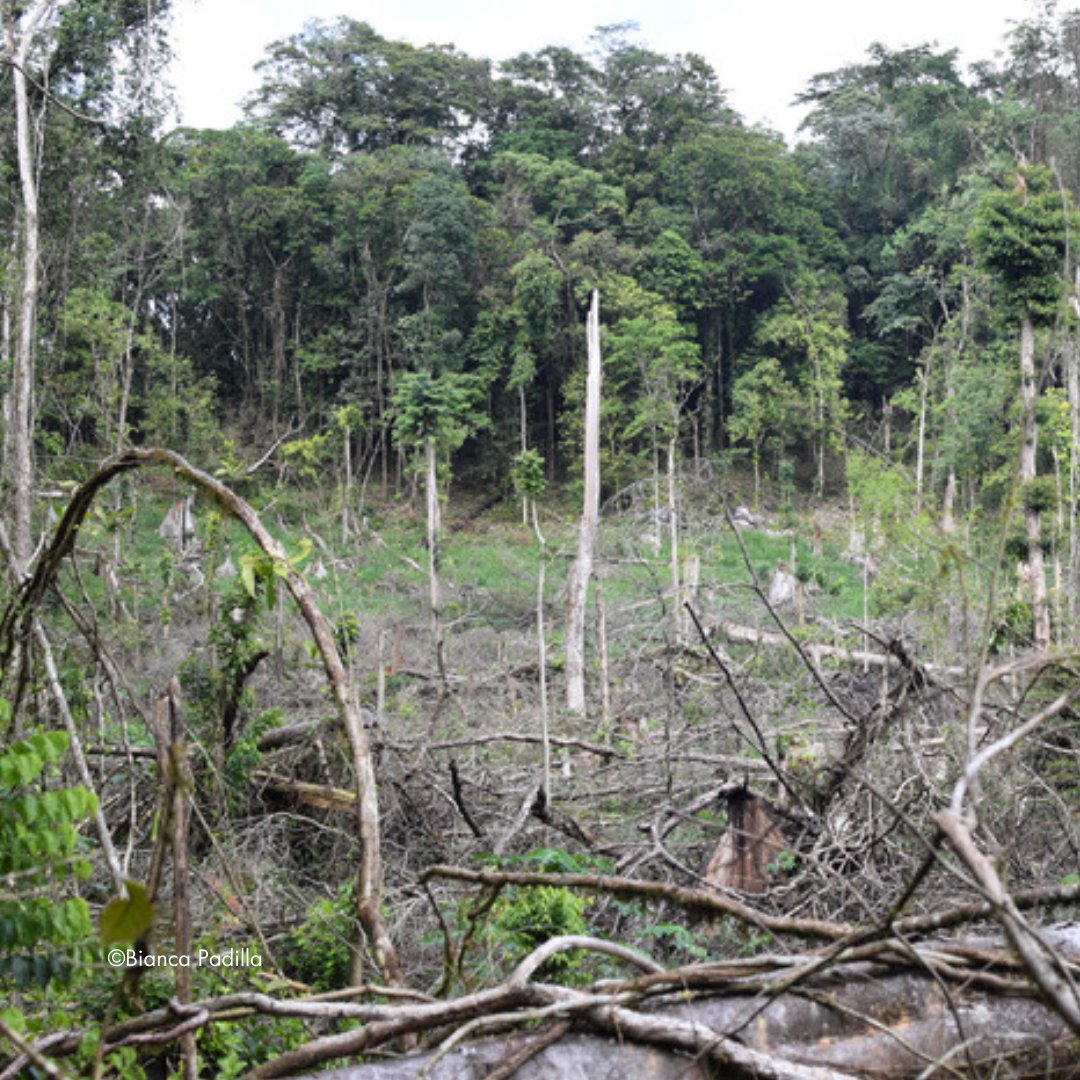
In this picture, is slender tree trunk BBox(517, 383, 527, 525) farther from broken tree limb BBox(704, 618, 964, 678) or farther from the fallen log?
the fallen log

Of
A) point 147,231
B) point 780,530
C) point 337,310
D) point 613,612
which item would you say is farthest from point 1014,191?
point 337,310

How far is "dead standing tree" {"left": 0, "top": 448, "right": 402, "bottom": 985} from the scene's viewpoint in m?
1.98

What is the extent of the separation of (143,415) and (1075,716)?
26951 millimetres

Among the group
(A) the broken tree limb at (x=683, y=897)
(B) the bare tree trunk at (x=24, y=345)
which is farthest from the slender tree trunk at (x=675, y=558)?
(B) the bare tree trunk at (x=24, y=345)

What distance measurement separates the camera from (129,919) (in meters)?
1.16

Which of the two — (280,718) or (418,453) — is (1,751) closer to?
(280,718)

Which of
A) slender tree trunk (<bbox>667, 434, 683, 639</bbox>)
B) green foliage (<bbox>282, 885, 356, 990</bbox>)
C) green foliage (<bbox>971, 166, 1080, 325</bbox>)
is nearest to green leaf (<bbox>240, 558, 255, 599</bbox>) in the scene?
green foliage (<bbox>282, 885, 356, 990</bbox>)

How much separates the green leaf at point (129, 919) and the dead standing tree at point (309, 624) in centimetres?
79

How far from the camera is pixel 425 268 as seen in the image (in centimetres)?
2923

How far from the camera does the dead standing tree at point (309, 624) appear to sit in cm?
198

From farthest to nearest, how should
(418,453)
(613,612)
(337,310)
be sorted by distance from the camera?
(337,310) → (418,453) → (613,612)

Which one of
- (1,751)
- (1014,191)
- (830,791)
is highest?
(1014,191)

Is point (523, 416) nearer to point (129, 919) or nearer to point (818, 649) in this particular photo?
point (818, 649)

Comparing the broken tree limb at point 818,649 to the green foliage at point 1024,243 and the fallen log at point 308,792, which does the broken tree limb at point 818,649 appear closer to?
the fallen log at point 308,792
